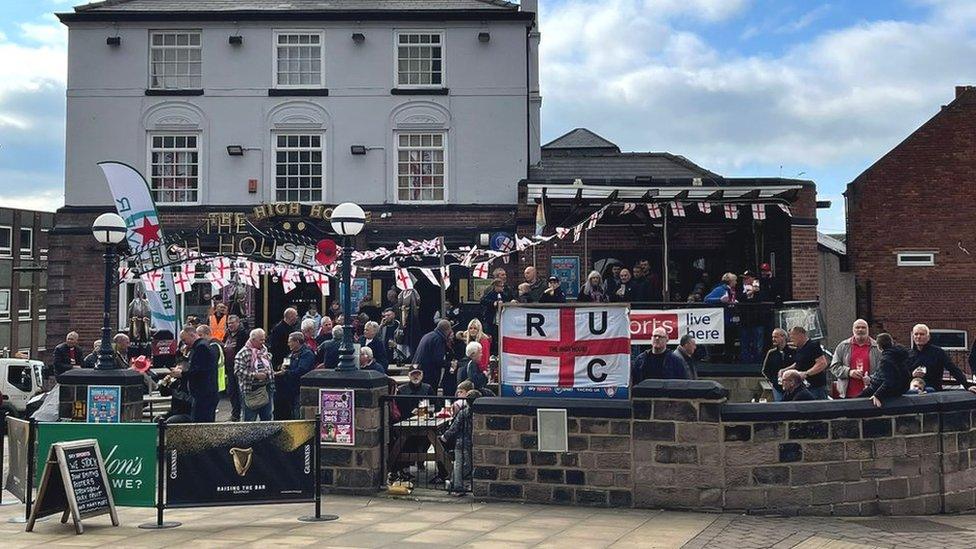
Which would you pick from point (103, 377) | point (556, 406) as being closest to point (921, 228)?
point (556, 406)

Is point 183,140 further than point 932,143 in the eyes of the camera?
No

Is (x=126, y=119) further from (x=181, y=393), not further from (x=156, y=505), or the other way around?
(x=156, y=505)

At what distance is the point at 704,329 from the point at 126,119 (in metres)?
15.6

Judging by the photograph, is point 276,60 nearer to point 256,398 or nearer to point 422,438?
point 256,398

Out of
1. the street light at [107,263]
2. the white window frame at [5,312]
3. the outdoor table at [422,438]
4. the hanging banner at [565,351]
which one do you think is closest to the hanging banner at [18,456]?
the street light at [107,263]

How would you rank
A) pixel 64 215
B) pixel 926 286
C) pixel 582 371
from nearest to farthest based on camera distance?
pixel 582 371 → pixel 64 215 → pixel 926 286

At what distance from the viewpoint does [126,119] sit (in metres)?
23.4

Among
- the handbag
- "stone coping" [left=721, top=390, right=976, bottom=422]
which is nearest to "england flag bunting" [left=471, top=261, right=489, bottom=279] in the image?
the handbag

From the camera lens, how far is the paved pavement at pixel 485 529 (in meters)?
8.60

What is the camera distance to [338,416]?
36.1 feet

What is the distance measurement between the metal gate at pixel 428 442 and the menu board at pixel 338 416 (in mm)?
397

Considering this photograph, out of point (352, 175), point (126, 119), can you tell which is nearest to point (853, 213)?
point (352, 175)

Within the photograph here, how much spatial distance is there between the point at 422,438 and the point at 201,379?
10.0 feet

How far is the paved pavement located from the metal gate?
615 millimetres
